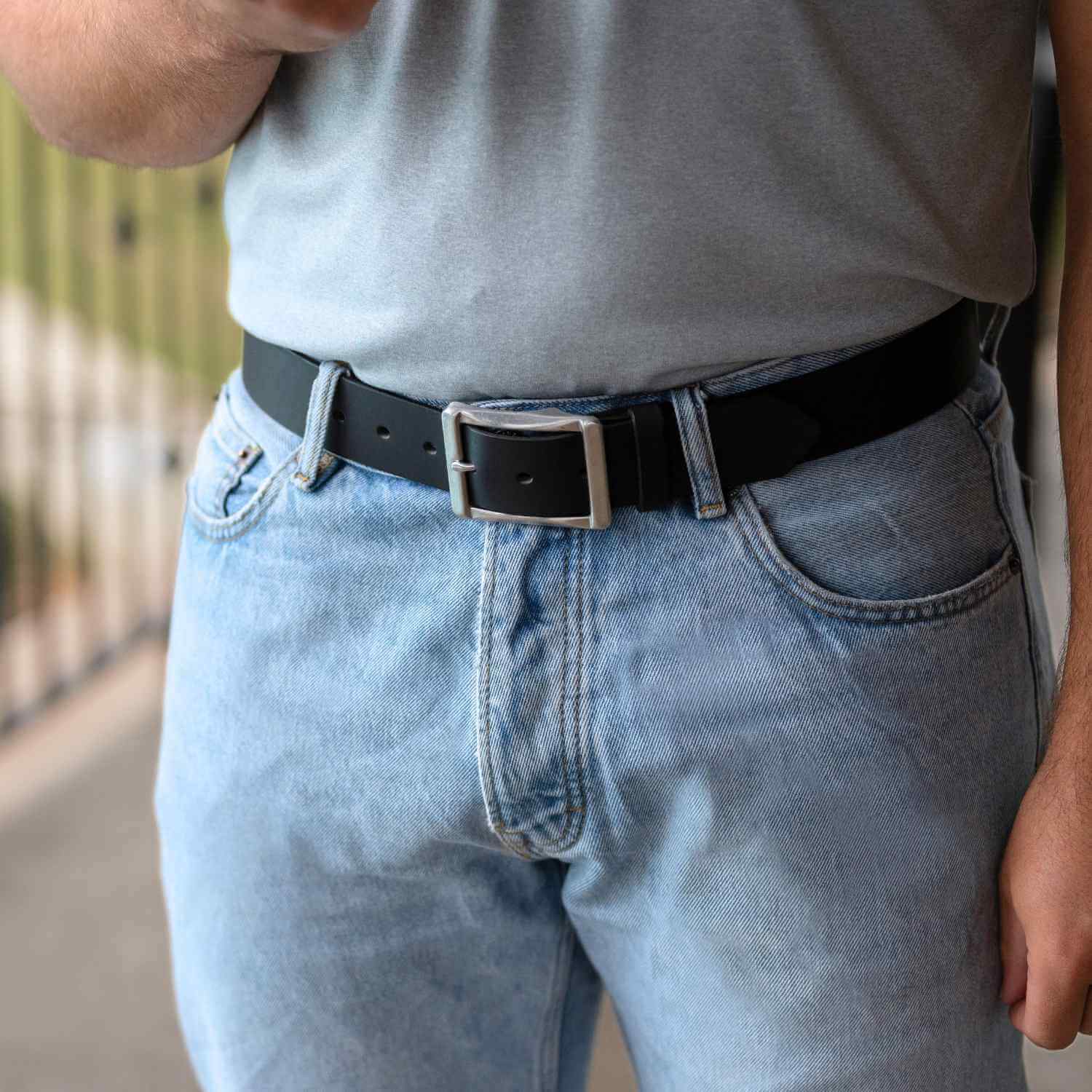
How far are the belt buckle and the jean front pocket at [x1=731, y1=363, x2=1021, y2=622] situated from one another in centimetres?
7

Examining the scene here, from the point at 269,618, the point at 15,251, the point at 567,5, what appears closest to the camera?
the point at 567,5

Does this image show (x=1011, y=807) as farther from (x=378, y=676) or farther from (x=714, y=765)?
(x=378, y=676)

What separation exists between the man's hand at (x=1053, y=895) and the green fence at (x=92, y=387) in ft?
8.56

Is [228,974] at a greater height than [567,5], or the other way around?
[567,5]

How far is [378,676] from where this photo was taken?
0.62 metres

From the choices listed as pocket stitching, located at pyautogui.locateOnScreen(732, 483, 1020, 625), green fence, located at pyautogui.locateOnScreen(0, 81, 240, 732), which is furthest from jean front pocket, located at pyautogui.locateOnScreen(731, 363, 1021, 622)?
green fence, located at pyautogui.locateOnScreen(0, 81, 240, 732)

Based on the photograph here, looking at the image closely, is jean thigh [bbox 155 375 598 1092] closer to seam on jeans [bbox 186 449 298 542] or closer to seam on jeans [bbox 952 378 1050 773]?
seam on jeans [bbox 186 449 298 542]

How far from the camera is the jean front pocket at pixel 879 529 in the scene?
0.59 m

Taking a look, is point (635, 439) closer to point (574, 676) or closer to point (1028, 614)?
point (574, 676)

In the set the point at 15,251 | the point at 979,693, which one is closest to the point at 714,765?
the point at 979,693

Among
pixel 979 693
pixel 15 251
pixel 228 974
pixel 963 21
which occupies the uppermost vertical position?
pixel 963 21

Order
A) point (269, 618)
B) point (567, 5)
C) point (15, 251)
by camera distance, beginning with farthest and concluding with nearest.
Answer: point (15, 251) → point (269, 618) → point (567, 5)

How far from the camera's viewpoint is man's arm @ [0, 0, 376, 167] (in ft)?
1.92

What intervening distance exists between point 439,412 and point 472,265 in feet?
0.24
